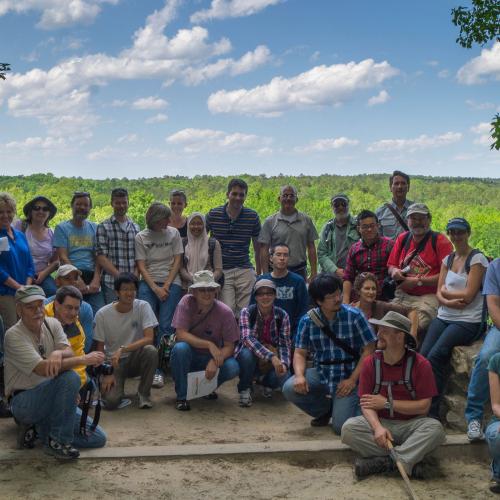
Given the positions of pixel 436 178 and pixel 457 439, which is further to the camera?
pixel 436 178

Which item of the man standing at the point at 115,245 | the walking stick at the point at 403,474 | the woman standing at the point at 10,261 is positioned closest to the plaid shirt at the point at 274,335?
the man standing at the point at 115,245

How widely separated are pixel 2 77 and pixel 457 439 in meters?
4.53

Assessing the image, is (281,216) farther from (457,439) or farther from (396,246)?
(457,439)

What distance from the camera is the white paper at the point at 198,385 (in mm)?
6164

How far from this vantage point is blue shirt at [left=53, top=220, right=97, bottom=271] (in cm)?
697

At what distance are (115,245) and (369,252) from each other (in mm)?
2664

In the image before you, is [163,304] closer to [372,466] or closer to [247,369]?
[247,369]

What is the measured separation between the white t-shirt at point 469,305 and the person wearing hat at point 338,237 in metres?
1.48

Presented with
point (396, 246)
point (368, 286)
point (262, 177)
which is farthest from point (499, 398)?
point (262, 177)

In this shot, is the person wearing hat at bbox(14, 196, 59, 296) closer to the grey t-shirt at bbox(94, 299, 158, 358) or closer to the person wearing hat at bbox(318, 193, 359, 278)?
the grey t-shirt at bbox(94, 299, 158, 358)

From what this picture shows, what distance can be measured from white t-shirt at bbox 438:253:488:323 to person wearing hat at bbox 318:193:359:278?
1484 millimetres

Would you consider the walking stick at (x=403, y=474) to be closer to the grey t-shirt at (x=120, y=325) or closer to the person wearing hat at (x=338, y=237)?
the grey t-shirt at (x=120, y=325)

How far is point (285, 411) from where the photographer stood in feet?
20.7

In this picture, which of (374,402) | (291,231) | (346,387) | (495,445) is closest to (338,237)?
(291,231)
